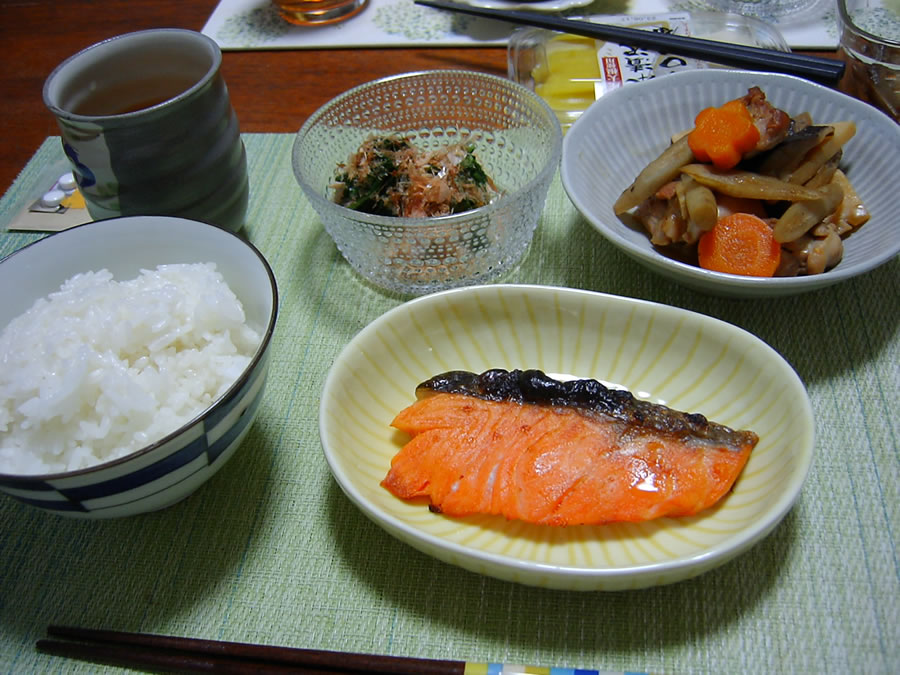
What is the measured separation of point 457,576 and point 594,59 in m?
1.81

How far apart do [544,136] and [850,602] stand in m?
1.20

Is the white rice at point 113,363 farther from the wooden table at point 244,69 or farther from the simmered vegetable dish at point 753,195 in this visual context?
the wooden table at point 244,69

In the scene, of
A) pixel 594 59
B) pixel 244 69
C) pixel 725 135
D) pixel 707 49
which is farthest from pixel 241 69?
pixel 725 135

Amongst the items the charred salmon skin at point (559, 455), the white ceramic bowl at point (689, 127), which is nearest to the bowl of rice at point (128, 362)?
the charred salmon skin at point (559, 455)

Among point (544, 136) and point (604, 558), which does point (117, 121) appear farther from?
point (604, 558)

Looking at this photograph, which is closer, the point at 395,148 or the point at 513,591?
the point at 513,591

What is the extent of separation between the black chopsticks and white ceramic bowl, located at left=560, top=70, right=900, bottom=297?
0.12 metres

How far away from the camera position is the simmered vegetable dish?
1.41m

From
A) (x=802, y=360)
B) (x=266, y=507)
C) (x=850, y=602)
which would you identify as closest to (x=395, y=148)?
(x=266, y=507)

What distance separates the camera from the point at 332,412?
1200 millimetres

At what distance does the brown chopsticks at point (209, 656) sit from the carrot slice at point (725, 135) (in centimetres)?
121

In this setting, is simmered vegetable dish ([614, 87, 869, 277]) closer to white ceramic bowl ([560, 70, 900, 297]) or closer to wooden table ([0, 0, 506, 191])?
white ceramic bowl ([560, 70, 900, 297])

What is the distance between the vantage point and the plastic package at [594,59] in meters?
2.13

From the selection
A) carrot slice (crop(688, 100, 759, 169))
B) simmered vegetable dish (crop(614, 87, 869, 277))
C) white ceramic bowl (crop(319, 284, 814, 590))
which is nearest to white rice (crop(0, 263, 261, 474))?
white ceramic bowl (crop(319, 284, 814, 590))
